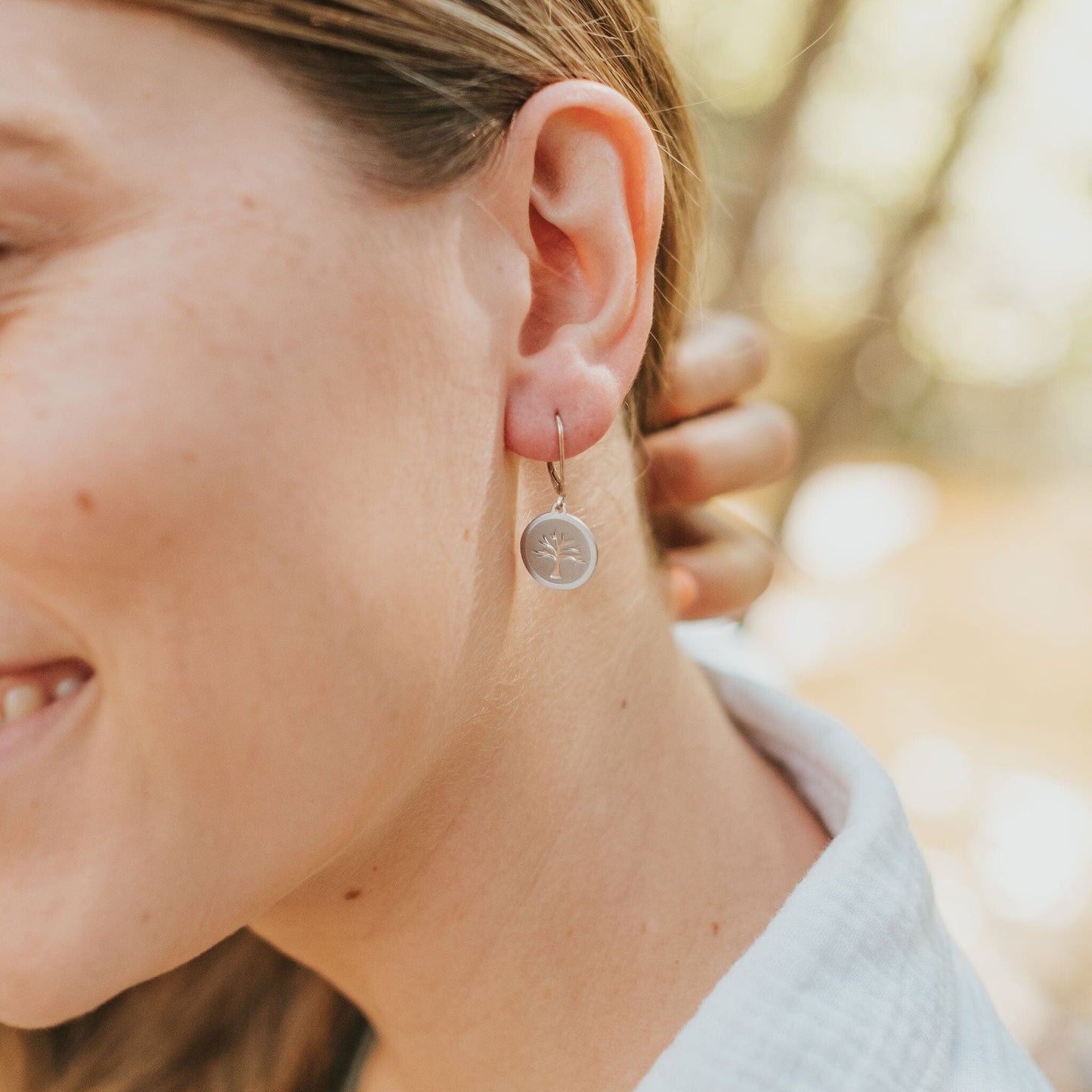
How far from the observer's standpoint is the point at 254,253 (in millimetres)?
801

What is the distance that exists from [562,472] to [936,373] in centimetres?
590

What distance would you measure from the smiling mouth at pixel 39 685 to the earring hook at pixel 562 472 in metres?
0.45

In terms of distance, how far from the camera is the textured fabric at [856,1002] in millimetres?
925

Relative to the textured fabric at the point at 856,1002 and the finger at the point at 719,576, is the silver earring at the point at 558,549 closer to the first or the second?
the textured fabric at the point at 856,1002

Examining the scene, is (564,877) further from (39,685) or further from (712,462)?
(712,462)

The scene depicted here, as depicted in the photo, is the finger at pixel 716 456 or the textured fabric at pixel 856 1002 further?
the finger at pixel 716 456

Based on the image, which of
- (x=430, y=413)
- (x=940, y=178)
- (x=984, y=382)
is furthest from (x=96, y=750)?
(x=984, y=382)

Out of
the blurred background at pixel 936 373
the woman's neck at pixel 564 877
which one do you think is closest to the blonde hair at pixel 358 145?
the woman's neck at pixel 564 877

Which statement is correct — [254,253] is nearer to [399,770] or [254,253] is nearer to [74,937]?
[399,770]

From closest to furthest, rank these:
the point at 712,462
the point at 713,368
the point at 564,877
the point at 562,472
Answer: the point at 562,472 < the point at 564,877 < the point at 712,462 < the point at 713,368

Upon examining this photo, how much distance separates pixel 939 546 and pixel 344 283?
619 cm

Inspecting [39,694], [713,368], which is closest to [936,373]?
[713,368]

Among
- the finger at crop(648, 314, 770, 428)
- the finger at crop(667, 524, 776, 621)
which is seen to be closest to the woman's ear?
the finger at crop(648, 314, 770, 428)

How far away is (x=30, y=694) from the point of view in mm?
850
